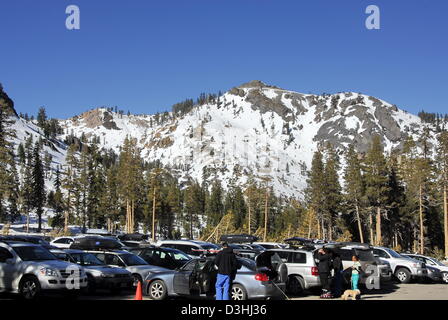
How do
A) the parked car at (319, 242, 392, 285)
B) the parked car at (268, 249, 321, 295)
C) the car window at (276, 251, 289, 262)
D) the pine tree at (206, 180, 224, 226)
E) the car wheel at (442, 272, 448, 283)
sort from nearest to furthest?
the parked car at (268, 249, 321, 295) → the car window at (276, 251, 289, 262) → the parked car at (319, 242, 392, 285) → the car wheel at (442, 272, 448, 283) → the pine tree at (206, 180, 224, 226)

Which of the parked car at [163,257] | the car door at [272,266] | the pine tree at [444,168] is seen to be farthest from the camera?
the pine tree at [444,168]

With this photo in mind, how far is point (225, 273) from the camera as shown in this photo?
12250 millimetres

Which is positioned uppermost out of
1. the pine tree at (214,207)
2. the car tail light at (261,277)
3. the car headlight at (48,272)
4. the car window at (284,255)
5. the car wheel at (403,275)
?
the pine tree at (214,207)

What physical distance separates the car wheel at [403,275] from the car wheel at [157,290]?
1400 centimetres

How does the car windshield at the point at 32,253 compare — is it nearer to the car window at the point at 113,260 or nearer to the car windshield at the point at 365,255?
the car window at the point at 113,260

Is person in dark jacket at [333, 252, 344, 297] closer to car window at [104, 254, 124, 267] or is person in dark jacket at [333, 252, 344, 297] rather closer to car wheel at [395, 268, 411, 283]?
car window at [104, 254, 124, 267]

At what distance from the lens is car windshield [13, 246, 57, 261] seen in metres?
14.9

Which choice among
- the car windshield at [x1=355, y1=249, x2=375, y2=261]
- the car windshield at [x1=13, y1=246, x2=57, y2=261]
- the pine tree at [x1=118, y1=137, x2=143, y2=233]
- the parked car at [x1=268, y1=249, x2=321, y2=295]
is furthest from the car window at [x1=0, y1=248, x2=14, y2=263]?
the pine tree at [x1=118, y1=137, x2=143, y2=233]

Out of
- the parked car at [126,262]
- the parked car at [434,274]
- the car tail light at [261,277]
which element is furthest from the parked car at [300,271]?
the parked car at [434,274]

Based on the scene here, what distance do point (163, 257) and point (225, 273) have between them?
8430 mm

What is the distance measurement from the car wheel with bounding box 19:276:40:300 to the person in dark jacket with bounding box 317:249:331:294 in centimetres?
912

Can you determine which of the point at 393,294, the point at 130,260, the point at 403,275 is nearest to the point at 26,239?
the point at 130,260

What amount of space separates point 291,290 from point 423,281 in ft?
37.2

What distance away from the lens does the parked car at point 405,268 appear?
23.6 meters
